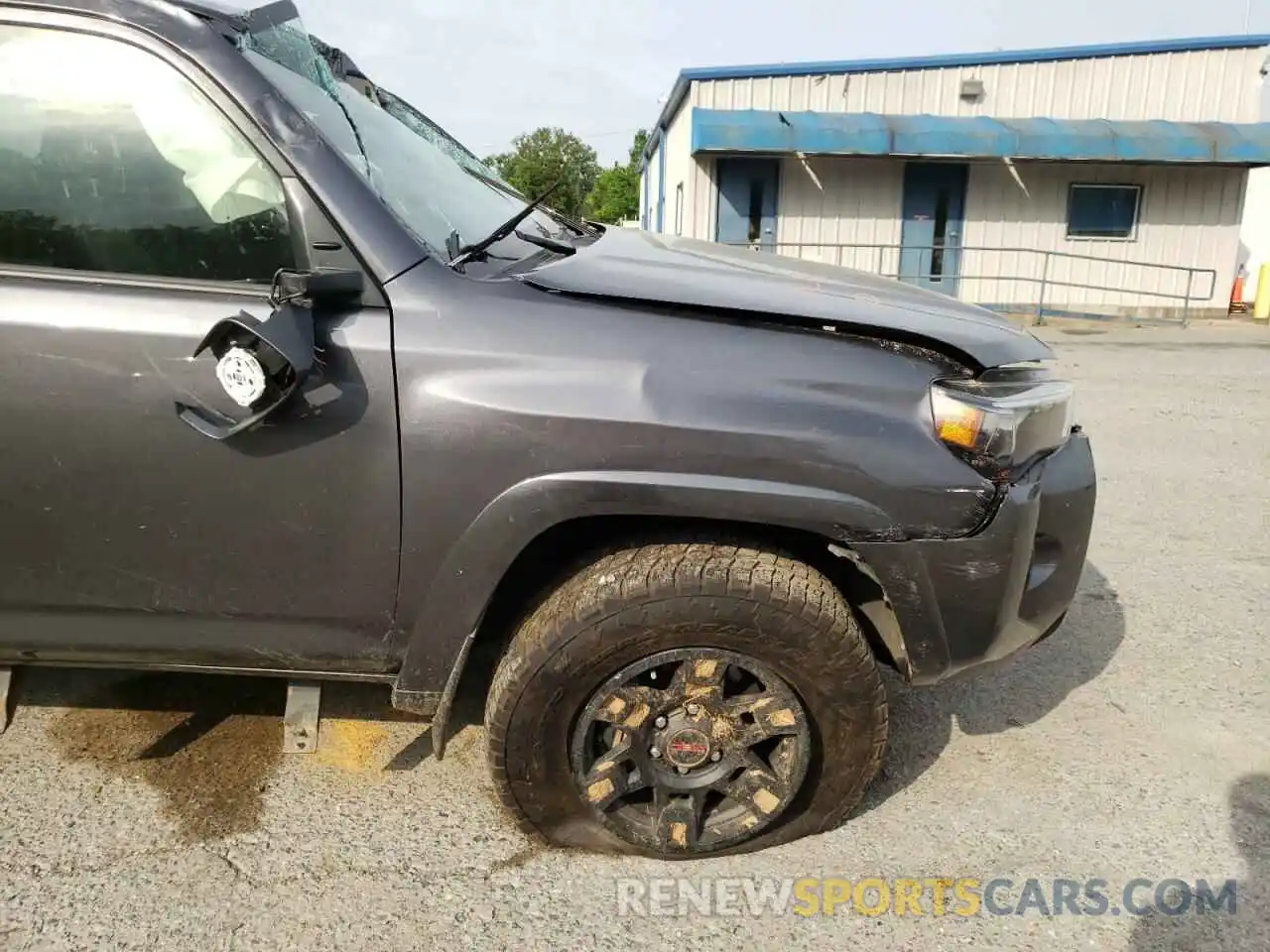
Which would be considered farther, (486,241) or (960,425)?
(486,241)

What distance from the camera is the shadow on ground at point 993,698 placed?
2807 millimetres

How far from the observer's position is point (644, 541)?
7.26ft

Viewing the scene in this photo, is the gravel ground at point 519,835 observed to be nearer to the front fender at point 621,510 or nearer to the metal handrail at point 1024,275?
the front fender at point 621,510

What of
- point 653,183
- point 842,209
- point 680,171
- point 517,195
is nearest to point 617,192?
point 653,183

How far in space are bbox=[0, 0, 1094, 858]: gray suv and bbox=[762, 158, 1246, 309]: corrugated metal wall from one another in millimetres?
14612

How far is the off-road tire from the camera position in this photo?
6.87 feet

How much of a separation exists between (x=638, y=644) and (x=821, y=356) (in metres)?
0.79

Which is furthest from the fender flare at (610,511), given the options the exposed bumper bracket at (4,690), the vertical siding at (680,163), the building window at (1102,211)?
the building window at (1102,211)

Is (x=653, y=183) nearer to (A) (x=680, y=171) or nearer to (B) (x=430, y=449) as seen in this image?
(A) (x=680, y=171)

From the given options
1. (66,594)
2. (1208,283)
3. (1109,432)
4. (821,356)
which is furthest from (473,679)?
(1208,283)

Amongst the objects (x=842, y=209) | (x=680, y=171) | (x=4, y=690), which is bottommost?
(x=4, y=690)

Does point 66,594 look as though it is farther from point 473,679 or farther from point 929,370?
point 929,370

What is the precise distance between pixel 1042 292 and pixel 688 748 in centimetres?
1523

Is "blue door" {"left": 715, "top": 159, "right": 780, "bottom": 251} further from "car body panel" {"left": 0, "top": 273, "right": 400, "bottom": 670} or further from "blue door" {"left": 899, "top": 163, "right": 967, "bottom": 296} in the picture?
"car body panel" {"left": 0, "top": 273, "right": 400, "bottom": 670}
